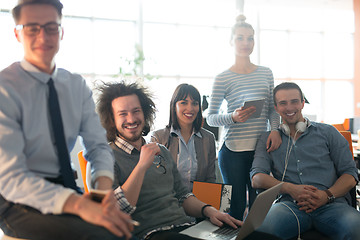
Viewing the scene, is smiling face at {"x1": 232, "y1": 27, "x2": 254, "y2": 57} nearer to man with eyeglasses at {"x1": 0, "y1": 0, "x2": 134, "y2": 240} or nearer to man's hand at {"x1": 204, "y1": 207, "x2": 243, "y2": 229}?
man's hand at {"x1": 204, "y1": 207, "x2": 243, "y2": 229}

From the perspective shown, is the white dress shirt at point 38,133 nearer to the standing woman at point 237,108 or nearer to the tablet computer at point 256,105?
the tablet computer at point 256,105

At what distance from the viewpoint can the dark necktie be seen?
116cm

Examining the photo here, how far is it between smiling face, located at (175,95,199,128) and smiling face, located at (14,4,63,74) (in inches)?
58.0

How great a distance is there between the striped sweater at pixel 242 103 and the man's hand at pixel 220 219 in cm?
76

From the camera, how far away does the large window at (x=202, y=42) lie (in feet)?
31.3

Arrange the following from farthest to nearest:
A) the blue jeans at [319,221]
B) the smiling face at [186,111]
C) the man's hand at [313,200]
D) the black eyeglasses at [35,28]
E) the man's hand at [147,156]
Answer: the smiling face at [186,111] → the man's hand at [313,200] → the blue jeans at [319,221] → the man's hand at [147,156] → the black eyeglasses at [35,28]

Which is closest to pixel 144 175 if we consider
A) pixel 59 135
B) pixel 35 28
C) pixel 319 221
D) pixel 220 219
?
pixel 220 219

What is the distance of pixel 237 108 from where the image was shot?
2.53 metres

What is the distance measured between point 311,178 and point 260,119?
0.56 m

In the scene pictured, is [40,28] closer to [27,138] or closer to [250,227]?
[27,138]

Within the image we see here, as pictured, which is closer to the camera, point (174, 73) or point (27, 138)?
point (27, 138)

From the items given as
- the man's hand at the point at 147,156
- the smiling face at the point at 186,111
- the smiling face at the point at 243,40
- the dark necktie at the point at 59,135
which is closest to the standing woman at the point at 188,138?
the smiling face at the point at 186,111

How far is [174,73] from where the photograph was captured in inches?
420

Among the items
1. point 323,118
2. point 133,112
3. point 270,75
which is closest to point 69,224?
point 133,112
